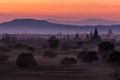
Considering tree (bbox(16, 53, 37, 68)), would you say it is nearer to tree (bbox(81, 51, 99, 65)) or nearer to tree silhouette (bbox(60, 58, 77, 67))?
tree silhouette (bbox(60, 58, 77, 67))

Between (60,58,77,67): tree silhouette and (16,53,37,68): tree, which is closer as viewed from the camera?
(16,53,37,68): tree

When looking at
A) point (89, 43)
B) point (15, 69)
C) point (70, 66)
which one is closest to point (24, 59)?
point (15, 69)

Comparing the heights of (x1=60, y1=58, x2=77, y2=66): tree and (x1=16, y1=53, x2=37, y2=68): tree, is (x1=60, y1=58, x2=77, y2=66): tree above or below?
below

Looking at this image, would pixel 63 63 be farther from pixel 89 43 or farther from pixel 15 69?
pixel 89 43

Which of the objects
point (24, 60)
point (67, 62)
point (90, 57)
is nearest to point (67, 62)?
point (67, 62)

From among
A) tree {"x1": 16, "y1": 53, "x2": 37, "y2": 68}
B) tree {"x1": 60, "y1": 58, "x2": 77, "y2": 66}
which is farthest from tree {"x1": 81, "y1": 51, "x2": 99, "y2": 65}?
tree {"x1": 16, "y1": 53, "x2": 37, "y2": 68}

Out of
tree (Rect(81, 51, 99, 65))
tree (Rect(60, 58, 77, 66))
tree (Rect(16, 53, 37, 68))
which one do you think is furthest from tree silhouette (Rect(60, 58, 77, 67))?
tree (Rect(16, 53, 37, 68))

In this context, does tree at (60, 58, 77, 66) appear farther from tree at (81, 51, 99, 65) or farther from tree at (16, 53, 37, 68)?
tree at (16, 53, 37, 68)

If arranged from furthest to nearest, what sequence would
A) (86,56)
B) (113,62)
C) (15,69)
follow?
(86,56) < (15,69) < (113,62)

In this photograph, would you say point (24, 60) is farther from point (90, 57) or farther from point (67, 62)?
point (90, 57)

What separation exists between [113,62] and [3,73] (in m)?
19.2

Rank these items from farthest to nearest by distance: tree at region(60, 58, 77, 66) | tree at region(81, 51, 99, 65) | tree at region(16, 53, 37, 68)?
tree at region(81, 51, 99, 65) < tree at region(60, 58, 77, 66) < tree at region(16, 53, 37, 68)

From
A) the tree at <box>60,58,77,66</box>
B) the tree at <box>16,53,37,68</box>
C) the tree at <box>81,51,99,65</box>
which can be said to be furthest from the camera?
the tree at <box>81,51,99,65</box>

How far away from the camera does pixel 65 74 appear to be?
→ 72.1m
